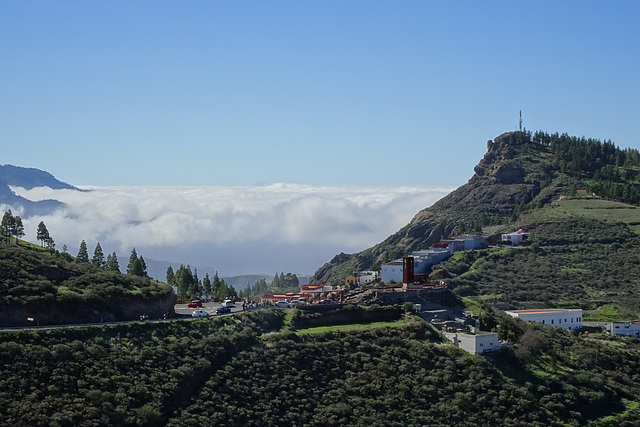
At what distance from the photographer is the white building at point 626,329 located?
244 ft

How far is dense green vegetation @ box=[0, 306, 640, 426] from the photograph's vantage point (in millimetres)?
37062

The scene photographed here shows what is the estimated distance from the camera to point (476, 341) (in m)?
51.9

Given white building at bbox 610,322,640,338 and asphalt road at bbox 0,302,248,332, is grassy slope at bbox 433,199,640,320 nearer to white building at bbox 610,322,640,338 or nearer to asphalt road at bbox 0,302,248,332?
white building at bbox 610,322,640,338

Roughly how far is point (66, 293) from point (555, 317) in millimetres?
45501

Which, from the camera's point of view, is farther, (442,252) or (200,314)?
(442,252)

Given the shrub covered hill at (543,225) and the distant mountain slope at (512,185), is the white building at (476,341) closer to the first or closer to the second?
the shrub covered hill at (543,225)

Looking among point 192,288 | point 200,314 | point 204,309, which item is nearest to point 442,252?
point 192,288

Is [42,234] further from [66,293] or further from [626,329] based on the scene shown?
[626,329]

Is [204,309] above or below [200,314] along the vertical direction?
below

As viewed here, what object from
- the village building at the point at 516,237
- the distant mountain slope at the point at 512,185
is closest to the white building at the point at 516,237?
the village building at the point at 516,237

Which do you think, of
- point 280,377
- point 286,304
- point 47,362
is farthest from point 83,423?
point 286,304

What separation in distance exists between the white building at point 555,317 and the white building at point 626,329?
307cm

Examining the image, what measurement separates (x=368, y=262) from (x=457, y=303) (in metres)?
72.5

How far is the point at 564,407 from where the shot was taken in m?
48.4
